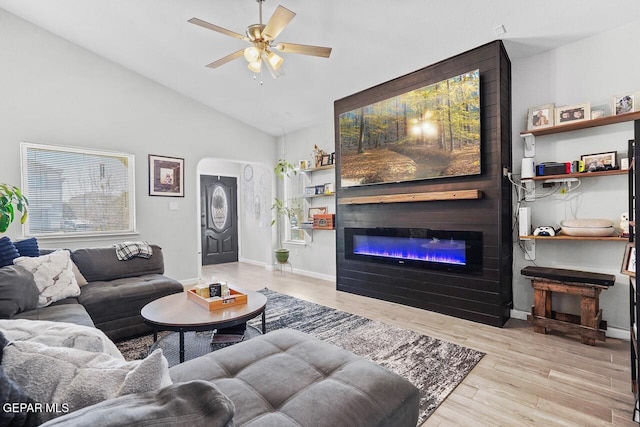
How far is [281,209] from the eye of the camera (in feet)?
19.9

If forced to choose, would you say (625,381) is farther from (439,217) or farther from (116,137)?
(116,137)

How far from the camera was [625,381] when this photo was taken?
6.79ft

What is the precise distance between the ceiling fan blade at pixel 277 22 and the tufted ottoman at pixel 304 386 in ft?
7.34

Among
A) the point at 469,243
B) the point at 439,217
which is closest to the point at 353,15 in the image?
the point at 439,217

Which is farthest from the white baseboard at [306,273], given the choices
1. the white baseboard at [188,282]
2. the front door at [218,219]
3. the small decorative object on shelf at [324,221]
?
the white baseboard at [188,282]

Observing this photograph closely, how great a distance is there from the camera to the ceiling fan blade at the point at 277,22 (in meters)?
2.22

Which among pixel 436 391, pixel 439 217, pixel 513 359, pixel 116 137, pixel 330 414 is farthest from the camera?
pixel 116 137

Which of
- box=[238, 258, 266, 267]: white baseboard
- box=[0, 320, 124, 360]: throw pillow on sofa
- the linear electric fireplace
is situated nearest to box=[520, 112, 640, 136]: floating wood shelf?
the linear electric fireplace

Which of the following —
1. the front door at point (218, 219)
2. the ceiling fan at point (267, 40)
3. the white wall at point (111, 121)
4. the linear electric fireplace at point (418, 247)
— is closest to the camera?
the ceiling fan at point (267, 40)

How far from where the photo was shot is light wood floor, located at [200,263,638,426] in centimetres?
176

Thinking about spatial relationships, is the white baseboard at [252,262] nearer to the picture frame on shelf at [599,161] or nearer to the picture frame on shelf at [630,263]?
the picture frame on shelf at [599,161]

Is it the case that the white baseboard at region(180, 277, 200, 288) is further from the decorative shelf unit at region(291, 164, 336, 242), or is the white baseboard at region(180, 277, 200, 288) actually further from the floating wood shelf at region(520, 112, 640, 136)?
the floating wood shelf at region(520, 112, 640, 136)

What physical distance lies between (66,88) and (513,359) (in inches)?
224

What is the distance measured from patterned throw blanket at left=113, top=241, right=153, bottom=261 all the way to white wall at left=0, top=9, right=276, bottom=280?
1.13m
